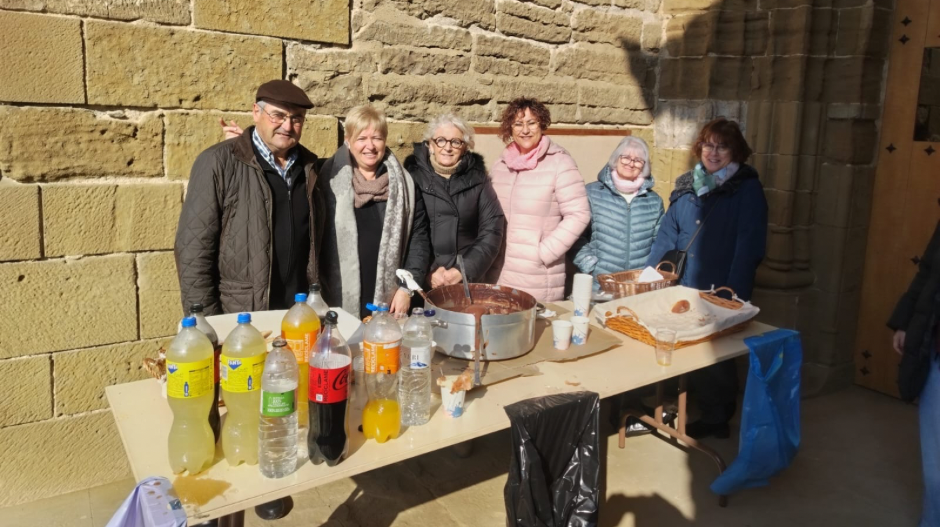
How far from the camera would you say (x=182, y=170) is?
11.6ft

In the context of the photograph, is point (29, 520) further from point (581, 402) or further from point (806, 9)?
point (806, 9)

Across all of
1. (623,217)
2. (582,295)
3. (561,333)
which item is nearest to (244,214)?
(561,333)

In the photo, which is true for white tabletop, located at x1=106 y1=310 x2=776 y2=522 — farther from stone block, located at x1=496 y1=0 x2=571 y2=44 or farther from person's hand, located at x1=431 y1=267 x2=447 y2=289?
stone block, located at x1=496 y1=0 x2=571 y2=44

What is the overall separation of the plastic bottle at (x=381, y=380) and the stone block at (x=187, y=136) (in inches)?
73.3

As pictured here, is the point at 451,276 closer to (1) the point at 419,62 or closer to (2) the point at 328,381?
(1) the point at 419,62

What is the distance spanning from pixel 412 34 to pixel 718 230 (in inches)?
84.5

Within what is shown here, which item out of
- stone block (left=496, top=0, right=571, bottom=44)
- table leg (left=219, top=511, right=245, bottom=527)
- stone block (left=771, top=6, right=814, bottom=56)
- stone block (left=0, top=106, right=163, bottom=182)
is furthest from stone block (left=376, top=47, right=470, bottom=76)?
table leg (left=219, top=511, right=245, bottom=527)

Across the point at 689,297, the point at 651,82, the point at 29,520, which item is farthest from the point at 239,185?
the point at 651,82

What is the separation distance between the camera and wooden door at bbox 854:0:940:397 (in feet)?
15.4

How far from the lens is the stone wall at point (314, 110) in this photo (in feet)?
10.6

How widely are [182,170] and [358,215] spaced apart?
92cm

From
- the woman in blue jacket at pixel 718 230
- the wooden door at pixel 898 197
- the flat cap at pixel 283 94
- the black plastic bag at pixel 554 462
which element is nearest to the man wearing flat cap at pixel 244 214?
the flat cap at pixel 283 94

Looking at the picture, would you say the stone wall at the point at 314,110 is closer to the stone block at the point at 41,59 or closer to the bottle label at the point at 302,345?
the stone block at the point at 41,59

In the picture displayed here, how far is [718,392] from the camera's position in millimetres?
4246
